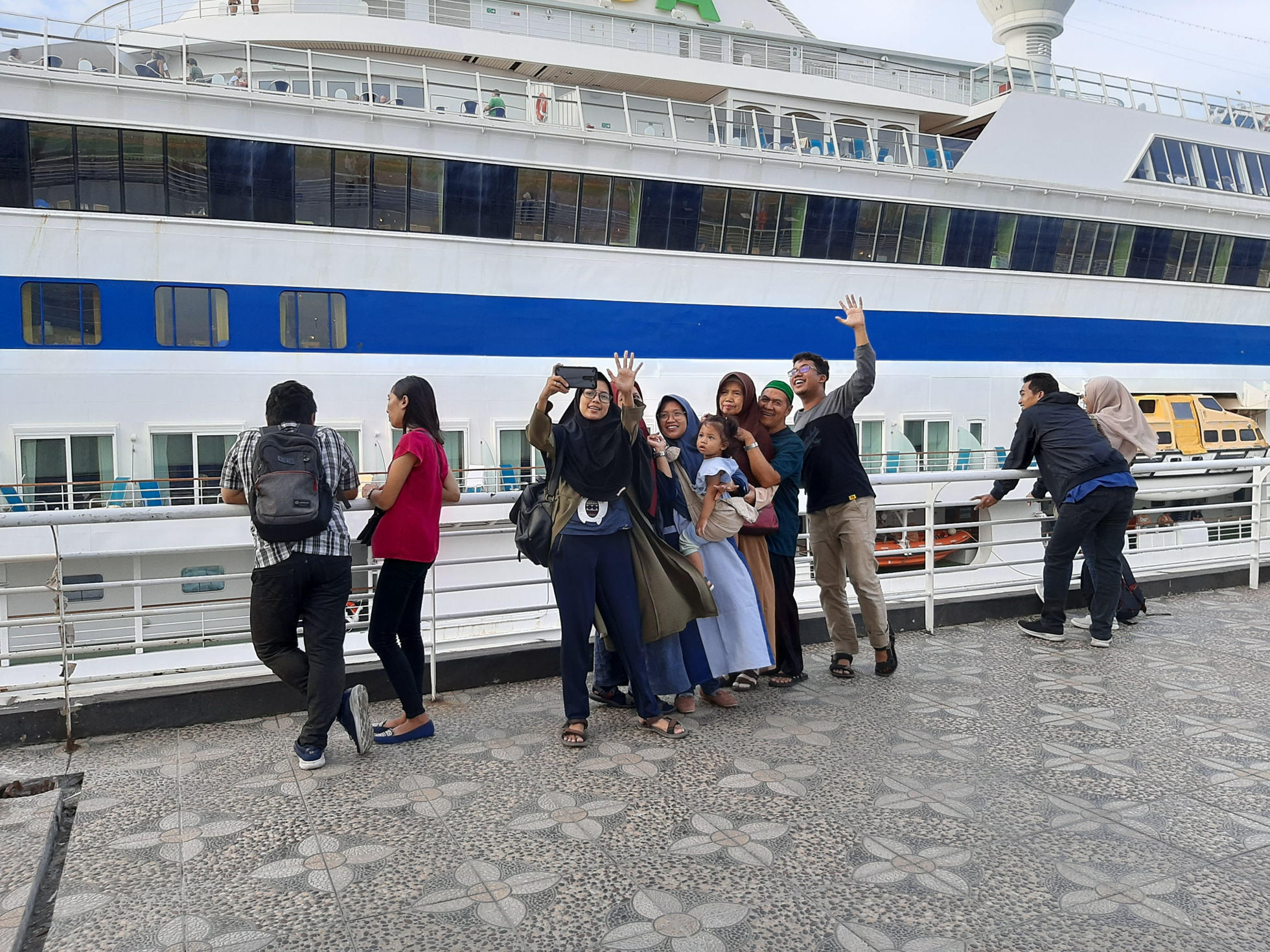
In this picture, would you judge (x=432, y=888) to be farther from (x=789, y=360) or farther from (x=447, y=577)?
(x=789, y=360)

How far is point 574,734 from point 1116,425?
4.35 metres

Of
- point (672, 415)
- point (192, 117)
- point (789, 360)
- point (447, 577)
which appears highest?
point (192, 117)

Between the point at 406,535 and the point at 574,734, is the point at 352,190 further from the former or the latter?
the point at 574,734

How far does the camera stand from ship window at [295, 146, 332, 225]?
1382 cm

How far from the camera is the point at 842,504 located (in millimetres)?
5254

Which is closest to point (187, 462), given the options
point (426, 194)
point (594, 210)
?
point (426, 194)

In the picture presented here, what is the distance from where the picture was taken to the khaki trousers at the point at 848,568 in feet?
17.2

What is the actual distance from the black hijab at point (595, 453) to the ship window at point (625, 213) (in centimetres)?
1214

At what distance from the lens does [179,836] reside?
10.8 feet

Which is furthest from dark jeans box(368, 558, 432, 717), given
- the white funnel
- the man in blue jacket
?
the white funnel

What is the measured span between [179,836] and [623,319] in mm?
13199

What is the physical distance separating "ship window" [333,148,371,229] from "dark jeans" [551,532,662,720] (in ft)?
37.3

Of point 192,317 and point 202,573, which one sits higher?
point 192,317

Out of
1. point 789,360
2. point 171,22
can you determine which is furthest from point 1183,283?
point 171,22
